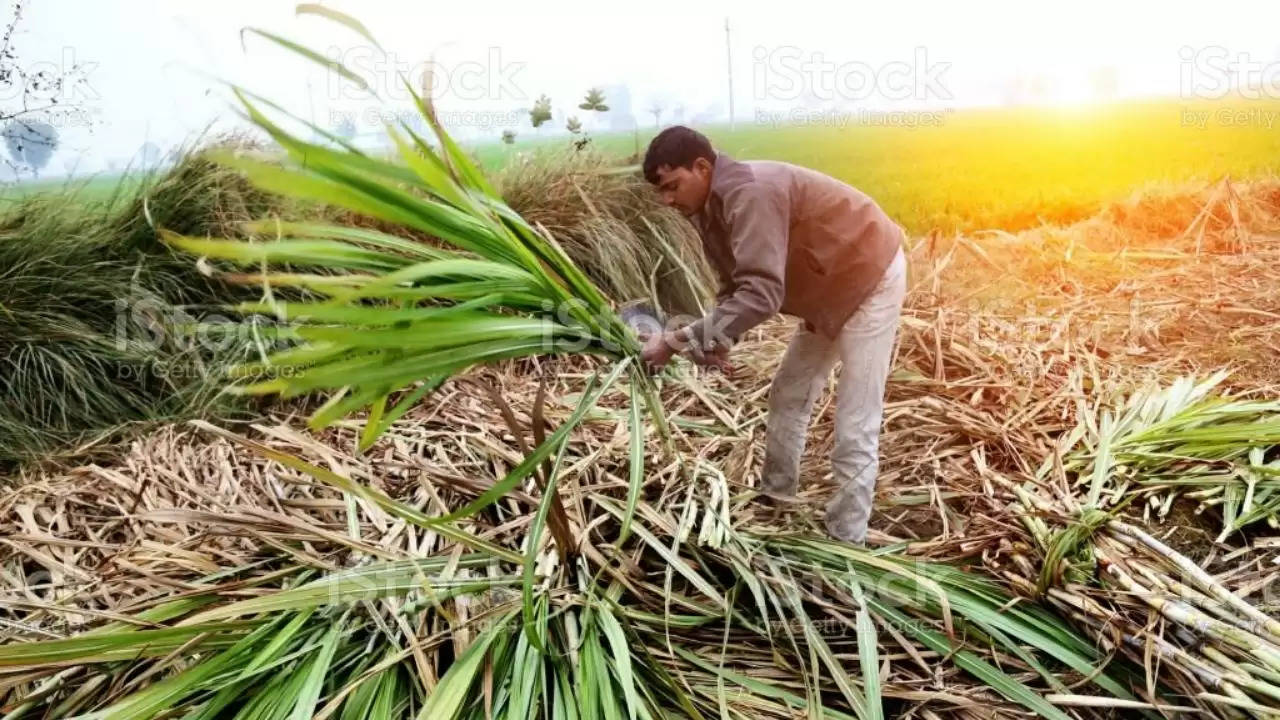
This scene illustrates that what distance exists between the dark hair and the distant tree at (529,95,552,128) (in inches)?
74.6

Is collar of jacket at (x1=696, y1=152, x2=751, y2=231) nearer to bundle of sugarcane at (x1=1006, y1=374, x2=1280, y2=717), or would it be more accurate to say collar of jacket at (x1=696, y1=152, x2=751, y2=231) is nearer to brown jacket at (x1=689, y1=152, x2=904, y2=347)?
brown jacket at (x1=689, y1=152, x2=904, y2=347)

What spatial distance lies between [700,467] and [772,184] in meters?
0.68


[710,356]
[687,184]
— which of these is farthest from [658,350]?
[687,184]

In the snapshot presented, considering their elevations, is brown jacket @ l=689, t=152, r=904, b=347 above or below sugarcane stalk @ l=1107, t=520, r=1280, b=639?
above

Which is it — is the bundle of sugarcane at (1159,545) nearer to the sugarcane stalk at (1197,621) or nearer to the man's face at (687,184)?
the sugarcane stalk at (1197,621)

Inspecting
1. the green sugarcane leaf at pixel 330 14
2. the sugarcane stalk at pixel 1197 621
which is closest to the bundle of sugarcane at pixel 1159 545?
the sugarcane stalk at pixel 1197 621

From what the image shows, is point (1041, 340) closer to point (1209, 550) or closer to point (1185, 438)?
point (1185, 438)

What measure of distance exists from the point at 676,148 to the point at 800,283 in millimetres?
410

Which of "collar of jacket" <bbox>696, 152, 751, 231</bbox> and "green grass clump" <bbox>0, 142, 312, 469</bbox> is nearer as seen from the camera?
"collar of jacket" <bbox>696, 152, 751, 231</bbox>

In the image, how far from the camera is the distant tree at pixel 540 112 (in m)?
3.33

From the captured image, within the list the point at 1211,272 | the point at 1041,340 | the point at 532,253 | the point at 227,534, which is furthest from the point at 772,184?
the point at 1211,272

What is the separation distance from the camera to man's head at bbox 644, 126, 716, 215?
156 cm

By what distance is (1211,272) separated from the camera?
126 inches

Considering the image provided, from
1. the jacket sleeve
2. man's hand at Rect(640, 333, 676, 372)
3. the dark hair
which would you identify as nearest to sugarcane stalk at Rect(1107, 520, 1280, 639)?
the jacket sleeve
